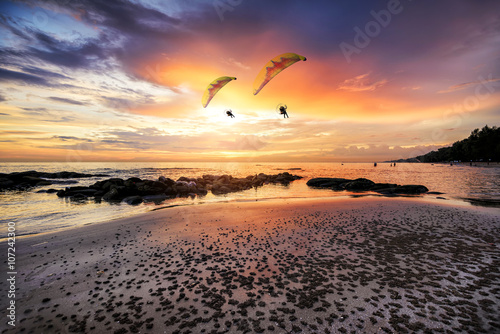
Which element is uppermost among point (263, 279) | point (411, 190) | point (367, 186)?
point (367, 186)

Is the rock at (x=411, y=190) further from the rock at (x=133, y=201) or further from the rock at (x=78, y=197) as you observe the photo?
the rock at (x=78, y=197)

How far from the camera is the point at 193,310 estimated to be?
637 cm

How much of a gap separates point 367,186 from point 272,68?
3305 cm

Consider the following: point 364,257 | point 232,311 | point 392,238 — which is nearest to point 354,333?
point 232,311

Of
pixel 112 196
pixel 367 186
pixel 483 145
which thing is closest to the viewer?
pixel 112 196

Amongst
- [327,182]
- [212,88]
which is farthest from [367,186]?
[212,88]

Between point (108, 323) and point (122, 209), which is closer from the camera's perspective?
point (108, 323)

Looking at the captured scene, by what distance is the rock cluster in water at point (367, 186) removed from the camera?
32.8 meters

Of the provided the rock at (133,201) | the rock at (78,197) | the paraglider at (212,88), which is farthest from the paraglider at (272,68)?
the rock at (78,197)

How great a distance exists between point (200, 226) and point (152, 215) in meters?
6.52

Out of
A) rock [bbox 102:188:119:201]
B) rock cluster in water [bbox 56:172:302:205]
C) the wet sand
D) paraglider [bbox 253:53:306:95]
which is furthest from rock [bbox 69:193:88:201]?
paraglider [bbox 253:53:306:95]

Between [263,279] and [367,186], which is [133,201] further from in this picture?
[367,186]

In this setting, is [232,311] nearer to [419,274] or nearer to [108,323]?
[108,323]

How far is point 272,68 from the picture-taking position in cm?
1591
